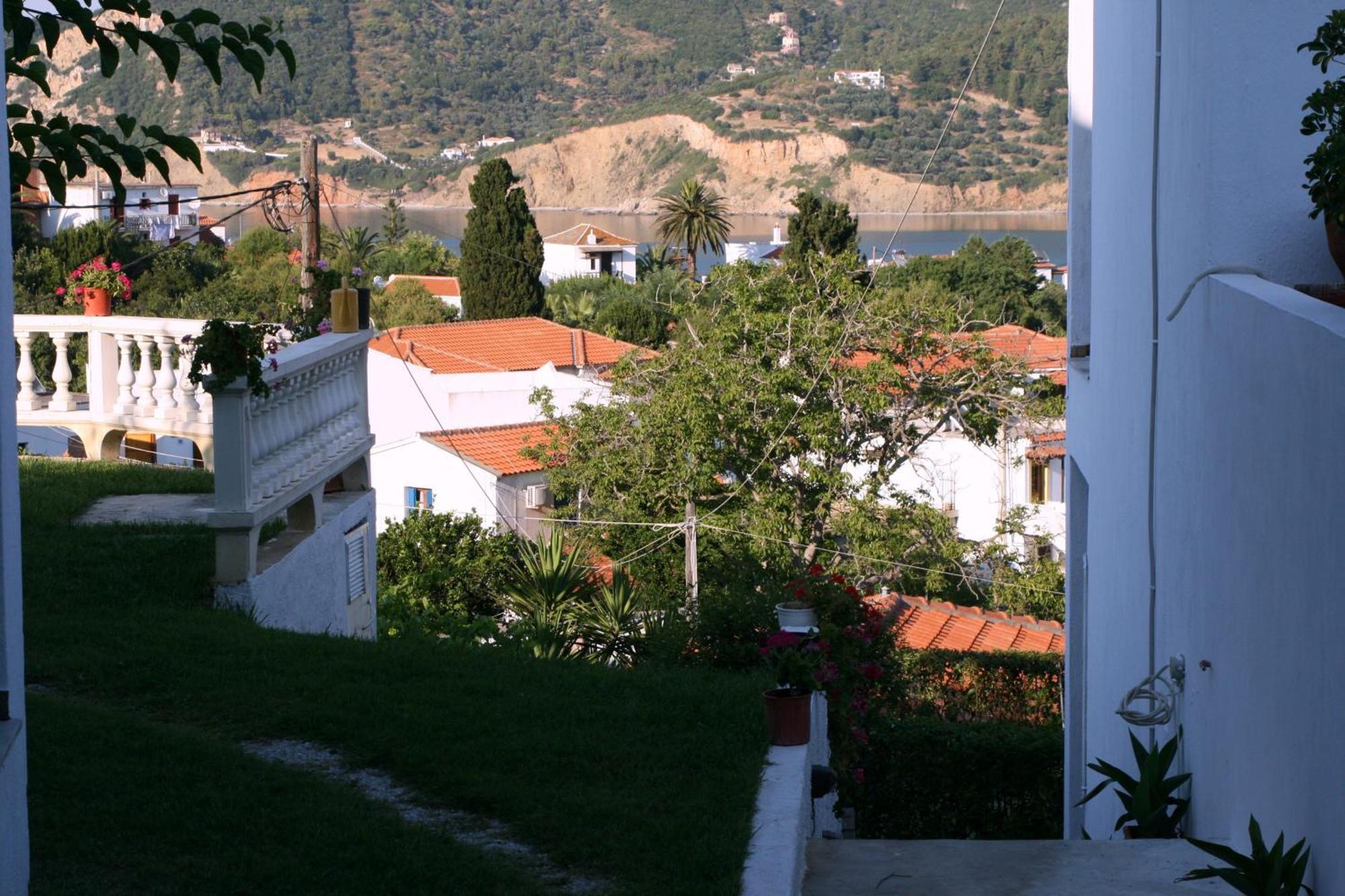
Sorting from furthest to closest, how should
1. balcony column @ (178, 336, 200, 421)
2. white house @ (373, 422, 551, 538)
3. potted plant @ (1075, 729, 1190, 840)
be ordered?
white house @ (373, 422, 551, 538) < balcony column @ (178, 336, 200, 421) < potted plant @ (1075, 729, 1190, 840)

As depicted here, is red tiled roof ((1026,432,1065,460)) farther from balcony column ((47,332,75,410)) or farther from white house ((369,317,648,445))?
balcony column ((47,332,75,410))

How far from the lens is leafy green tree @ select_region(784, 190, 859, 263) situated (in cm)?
4406

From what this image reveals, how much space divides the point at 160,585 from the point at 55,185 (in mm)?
3973

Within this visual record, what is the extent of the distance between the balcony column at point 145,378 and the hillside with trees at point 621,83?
119 meters

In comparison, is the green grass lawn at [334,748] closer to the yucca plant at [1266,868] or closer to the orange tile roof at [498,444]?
the yucca plant at [1266,868]

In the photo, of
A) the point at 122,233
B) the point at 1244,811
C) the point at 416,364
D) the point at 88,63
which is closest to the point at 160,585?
the point at 1244,811

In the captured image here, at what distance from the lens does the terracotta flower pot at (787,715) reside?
558 cm

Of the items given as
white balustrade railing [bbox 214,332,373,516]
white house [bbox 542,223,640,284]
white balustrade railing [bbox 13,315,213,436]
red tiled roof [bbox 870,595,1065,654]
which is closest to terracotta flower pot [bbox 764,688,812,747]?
white balustrade railing [bbox 214,332,373,516]

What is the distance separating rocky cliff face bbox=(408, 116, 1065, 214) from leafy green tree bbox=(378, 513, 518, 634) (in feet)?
343

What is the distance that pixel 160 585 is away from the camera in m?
8.09

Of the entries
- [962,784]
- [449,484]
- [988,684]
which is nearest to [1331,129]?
[962,784]

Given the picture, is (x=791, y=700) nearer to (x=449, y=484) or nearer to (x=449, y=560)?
(x=449, y=560)

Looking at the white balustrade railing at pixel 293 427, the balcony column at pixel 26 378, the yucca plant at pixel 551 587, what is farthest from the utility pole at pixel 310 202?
the white balustrade railing at pixel 293 427

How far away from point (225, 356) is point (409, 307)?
5890cm
